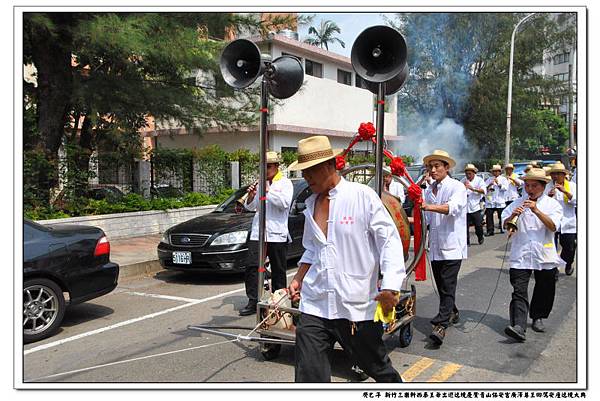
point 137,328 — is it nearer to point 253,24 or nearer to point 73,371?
point 73,371

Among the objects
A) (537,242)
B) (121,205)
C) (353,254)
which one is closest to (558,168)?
(537,242)

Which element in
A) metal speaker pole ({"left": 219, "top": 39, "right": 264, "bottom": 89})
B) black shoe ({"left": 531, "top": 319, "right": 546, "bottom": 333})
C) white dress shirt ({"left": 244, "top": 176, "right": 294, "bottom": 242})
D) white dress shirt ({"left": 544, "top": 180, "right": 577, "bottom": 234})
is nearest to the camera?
metal speaker pole ({"left": 219, "top": 39, "right": 264, "bottom": 89})

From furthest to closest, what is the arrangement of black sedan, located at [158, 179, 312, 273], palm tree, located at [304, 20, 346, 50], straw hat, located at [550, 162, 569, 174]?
1. palm tree, located at [304, 20, 346, 50]
2. black sedan, located at [158, 179, 312, 273]
3. straw hat, located at [550, 162, 569, 174]

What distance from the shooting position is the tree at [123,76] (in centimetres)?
951

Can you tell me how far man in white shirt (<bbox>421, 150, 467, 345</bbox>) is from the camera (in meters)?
5.42

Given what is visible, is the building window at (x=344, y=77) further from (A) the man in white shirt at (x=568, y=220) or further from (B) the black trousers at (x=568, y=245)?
(B) the black trousers at (x=568, y=245)

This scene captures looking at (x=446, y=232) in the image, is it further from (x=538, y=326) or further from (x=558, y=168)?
(x=558, y=168)

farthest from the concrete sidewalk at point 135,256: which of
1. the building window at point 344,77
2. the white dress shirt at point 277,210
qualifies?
the building window at point 344,77

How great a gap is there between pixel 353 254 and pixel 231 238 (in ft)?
16.7

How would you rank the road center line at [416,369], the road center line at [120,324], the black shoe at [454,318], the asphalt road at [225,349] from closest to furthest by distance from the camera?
1. the road center line at [416,369]
2. the asphalt road at [225,349]
3. the road center line at [120,324]
4. the black shoe at [454,318]

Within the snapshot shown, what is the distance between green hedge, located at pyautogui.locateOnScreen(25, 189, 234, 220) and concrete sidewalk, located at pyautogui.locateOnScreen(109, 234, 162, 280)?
80cm

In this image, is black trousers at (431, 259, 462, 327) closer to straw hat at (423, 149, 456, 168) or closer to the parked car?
straw hat at (423, 149, 456, 168)

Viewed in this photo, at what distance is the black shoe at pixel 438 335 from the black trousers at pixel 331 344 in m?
1.89

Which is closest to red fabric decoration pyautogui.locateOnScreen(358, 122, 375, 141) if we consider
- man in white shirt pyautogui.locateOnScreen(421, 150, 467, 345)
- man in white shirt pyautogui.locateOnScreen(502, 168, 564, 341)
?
man in white shirt pyautogui.locateOnScreen(421, 150, 467, 345)
